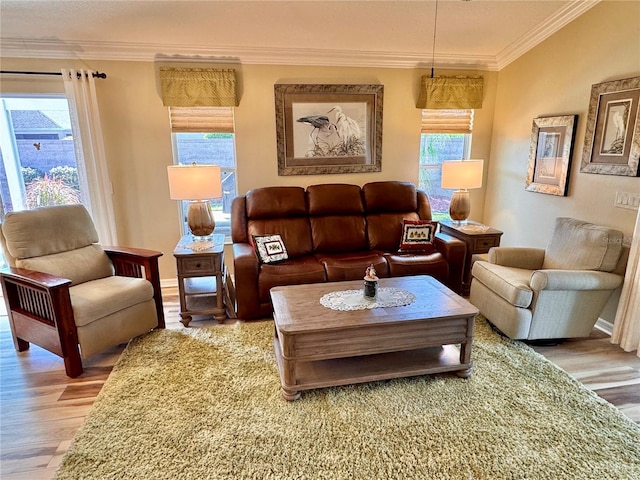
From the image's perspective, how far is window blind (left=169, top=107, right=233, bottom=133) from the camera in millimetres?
3666

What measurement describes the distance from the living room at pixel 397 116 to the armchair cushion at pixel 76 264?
840mm

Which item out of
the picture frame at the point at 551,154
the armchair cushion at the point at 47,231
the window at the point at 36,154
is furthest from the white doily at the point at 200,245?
the picture frame at the point at 551,154

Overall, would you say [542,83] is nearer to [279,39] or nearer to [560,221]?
[560,221]

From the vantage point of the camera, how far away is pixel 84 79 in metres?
3.29

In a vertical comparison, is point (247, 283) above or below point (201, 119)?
below

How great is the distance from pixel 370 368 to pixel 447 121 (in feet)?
10.2

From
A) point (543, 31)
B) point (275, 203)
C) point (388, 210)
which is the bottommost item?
point (388, 210)

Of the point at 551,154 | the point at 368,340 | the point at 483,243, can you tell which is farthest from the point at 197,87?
the point at 551,154

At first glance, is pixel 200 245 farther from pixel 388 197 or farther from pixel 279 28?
pixel 279 28

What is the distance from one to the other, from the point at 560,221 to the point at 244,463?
3.01 metres

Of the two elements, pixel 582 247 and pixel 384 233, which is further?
pixel 384 233

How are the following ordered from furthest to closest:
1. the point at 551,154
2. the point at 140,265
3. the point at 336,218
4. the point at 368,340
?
the point at 336,218
the point at 551,154
the point at 140,265
the point at 368,340

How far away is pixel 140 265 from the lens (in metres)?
3.00

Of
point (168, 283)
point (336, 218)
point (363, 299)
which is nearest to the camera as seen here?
point (363, 299)
